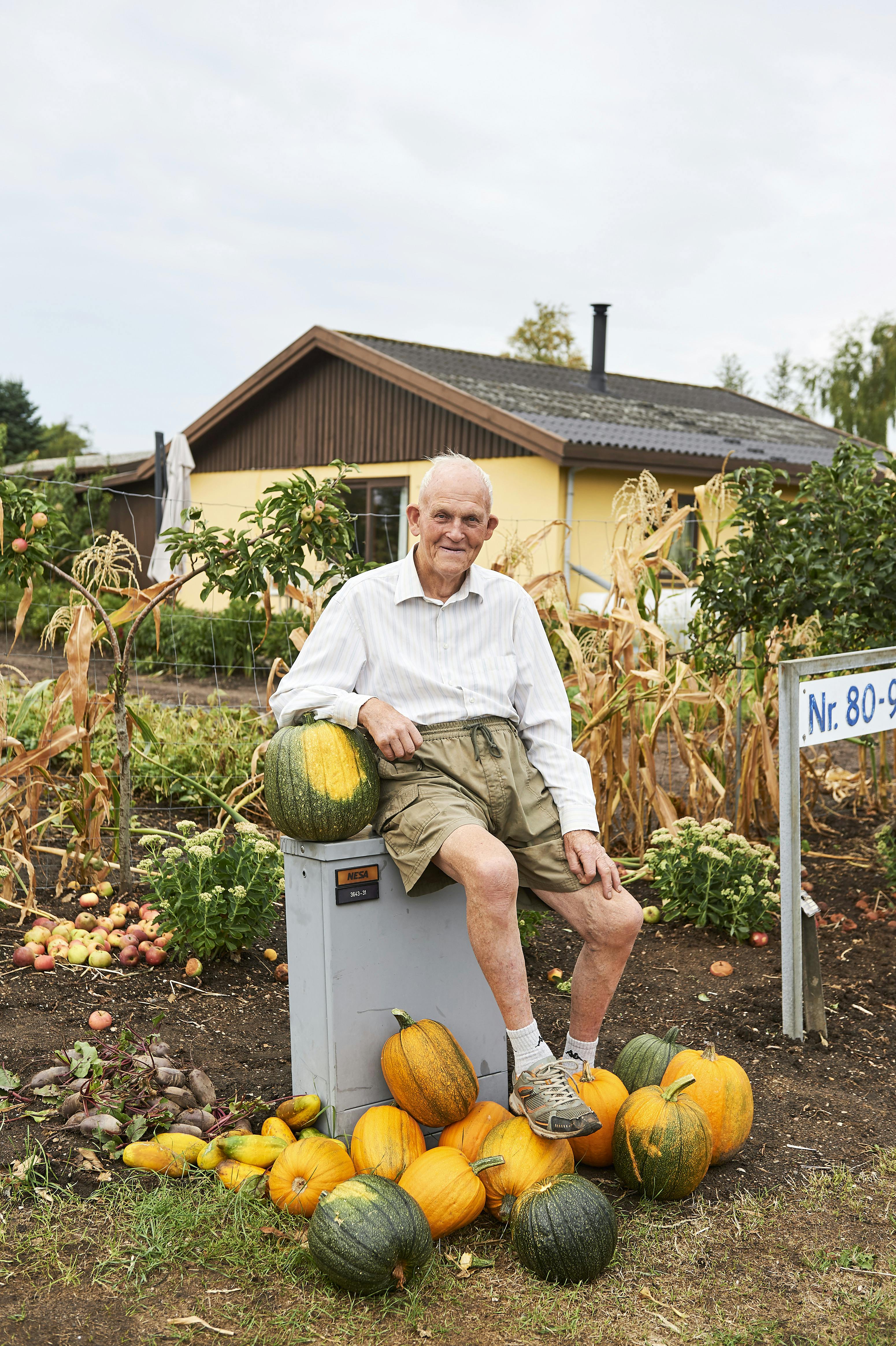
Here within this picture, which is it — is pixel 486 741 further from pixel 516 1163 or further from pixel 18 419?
pixel 18 419

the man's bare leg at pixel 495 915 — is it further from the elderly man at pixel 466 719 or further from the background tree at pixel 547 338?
the background tree at pixel 547 338

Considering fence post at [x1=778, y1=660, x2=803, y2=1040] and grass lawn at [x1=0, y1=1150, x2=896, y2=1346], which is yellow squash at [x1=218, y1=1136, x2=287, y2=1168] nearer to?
grass lawn at [x1=0, y1=1150, x2=896, y2=1346]

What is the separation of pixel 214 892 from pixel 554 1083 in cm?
151

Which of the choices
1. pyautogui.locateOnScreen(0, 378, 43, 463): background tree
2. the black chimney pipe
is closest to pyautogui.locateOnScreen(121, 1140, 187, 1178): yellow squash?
the black chimney pipe

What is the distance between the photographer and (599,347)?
56.0 ft

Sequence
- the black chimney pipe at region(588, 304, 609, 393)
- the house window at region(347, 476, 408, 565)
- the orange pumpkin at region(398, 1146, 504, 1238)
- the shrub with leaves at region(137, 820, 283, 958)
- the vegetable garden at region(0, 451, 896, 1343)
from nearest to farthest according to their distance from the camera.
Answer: the vegetable garden at region(0, 451, 896, 1343), the orange pumpkin at region(398, 1146, 504, 1238), the shrub with leaves at region(137, 820, 283, 958), the house window at region(347, 476, 408, 565), the black chimney pipe at region(588, 304, 609, 393)

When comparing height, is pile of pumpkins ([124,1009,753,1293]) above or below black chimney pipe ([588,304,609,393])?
below

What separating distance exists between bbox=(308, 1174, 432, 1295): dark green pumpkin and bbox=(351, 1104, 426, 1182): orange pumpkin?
0.60 feet

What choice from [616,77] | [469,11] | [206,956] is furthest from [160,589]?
[616,77]

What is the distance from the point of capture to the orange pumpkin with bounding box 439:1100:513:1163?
241 cm

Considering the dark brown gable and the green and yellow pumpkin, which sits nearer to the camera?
the green and yellow pumpkin

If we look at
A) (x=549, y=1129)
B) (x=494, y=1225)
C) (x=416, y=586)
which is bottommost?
(x=494, y=1225)

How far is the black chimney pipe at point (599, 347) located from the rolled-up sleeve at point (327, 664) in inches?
595

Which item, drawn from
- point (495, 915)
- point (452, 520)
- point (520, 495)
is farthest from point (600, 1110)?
point (520, 495)
